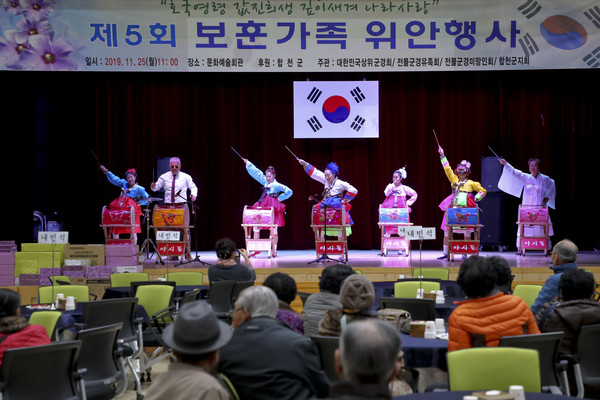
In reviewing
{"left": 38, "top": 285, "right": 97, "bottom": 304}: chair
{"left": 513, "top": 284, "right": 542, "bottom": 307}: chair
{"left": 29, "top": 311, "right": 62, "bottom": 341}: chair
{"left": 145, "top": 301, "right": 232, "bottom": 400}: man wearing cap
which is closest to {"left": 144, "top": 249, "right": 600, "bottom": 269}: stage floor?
{"left": 38, "top": 285, "right": 97, "bottom": 304}: chair

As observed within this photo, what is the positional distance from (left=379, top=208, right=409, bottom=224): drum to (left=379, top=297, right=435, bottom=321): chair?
21.5 ft

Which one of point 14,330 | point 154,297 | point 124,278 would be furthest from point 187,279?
point 14,330

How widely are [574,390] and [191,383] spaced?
2757 millimetres

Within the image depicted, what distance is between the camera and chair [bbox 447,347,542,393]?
3348 millimetres

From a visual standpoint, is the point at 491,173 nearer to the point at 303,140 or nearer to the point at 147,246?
the point at 303,140

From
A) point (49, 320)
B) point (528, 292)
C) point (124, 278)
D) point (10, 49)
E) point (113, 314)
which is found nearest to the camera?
point (49, 320)

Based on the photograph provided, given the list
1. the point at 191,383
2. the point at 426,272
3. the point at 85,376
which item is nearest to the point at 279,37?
the point at 426,272

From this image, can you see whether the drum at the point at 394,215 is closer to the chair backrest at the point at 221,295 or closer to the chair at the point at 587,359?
the chair backrest at the point at 221,295

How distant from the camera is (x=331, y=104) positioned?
13.2m

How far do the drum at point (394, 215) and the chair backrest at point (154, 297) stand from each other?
5903mm

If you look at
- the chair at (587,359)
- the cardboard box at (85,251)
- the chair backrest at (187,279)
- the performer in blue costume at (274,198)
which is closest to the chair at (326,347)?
the chair at (587,359)

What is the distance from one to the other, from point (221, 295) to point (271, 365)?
12.5ft

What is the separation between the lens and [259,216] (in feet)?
38.5

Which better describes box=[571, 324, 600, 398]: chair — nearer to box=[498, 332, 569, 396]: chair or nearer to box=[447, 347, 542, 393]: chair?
box=[498, 332, 569, 396]: chair
